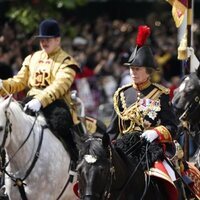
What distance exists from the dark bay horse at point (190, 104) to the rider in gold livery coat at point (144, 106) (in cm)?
188

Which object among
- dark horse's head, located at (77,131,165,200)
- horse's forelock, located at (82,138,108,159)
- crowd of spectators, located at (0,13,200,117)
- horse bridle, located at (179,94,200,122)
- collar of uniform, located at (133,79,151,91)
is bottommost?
crowd of spectators, located at (0,13,200,117)

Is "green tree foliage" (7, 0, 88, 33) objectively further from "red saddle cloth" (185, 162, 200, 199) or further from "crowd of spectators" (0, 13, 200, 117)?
"red saddle cloth" (185, 162, 200, 199)

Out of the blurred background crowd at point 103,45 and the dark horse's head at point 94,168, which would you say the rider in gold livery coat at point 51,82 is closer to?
the blurred background crowd at point 103,45

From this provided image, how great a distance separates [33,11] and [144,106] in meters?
9.37

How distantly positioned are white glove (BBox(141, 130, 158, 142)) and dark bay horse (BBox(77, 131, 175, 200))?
99 millimetres

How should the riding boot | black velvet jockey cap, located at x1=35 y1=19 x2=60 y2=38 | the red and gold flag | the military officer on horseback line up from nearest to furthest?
1. the military officer on horseback
2. the riding boot
3. the red and gold flag
4. black velvet jockey cap, located at x1=35 y1=19 x2=60 y2=38

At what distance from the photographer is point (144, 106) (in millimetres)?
9898

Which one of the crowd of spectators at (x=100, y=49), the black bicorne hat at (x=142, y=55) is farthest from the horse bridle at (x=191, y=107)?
the crowd of spectators at (x=100, y=49)

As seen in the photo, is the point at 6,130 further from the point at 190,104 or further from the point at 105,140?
the point at 190,104

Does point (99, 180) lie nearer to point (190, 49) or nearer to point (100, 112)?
point (190, 49)

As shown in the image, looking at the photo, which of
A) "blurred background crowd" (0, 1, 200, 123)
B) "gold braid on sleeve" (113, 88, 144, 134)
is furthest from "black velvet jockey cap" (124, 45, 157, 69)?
"blurred background crowd" (0, 1, 200, 123)

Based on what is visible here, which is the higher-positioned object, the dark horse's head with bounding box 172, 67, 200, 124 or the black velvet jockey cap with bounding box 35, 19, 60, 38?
the black velvet jockey cap with bounding box 35, 19, 60, 38

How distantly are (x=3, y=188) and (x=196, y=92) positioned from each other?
2695 millimetres

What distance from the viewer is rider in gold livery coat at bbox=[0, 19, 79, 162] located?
11.7m
